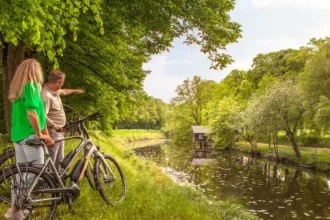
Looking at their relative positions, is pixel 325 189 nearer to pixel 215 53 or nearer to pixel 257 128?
pixel 257 128

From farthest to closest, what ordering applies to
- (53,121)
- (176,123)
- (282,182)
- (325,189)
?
(176,123) < (282,182) < (325,189) < (53,121)

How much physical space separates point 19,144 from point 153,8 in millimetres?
5818

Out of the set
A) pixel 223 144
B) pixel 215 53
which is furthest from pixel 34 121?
pixel 223 144

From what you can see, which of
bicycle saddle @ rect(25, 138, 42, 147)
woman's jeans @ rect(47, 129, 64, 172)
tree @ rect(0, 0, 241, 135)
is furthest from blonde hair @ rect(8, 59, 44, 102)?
tree @ rect(0, 0, 241, 135)

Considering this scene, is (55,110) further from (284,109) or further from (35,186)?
(284,109)

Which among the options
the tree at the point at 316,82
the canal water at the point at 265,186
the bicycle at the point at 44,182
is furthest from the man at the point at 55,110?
the tree at the point at 316,82

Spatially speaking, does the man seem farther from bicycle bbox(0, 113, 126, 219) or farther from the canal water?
the canal water

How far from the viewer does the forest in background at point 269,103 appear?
89.7ft

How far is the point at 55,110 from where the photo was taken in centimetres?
478

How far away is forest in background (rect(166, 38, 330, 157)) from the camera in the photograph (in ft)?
89.7

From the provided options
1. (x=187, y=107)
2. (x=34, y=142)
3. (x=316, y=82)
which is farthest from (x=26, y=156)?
(x=187, y=107)

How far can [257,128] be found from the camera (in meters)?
29.1

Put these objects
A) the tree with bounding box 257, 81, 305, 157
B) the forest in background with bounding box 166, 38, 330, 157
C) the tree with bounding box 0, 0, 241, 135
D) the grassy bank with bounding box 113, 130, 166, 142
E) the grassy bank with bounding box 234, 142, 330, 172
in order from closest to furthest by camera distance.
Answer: the tree with bounding box 0, 0, 241, 135 → the grassy bank with bounding box 234, 142, 330, 172 → the forest in background with bounding box 166, 38, 330, 157 → the tree with bounding box 257, 81, 305, 157 → the grassy bank with bounding box 113, 130, 166, 142

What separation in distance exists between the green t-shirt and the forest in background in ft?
80.9
